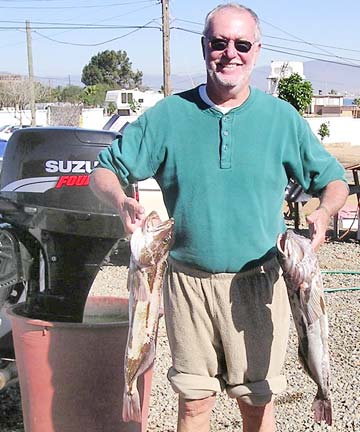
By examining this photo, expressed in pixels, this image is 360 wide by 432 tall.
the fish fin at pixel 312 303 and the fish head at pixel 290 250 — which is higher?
the fish head at pixel 290 250

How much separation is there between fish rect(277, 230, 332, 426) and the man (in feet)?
0.36

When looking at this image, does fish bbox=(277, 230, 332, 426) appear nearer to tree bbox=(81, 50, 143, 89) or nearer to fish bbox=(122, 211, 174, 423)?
fish bbox=(122, 211, 174, 423)

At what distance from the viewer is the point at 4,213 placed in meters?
4.14

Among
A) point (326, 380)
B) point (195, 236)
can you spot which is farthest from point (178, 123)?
point (326, 380)

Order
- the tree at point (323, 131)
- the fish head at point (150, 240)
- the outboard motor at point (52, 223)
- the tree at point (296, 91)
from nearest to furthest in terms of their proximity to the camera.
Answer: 1. the fish head at point (150, 240)
2. the outboard motor at point (52, 223)
3. the tree at point (296, 91)
4. the tree at point (323, 131)

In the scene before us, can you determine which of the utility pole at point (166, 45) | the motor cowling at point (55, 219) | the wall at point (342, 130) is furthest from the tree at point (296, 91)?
the motor cowling at point (55, 219)

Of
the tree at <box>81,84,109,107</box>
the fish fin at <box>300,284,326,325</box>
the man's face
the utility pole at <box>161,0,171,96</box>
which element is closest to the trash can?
the fish fin at <box>300,284,326,325</box>

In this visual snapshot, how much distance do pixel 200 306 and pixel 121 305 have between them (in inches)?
39.1

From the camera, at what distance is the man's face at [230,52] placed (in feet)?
9.50

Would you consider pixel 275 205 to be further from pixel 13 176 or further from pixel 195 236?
pixel 13 176

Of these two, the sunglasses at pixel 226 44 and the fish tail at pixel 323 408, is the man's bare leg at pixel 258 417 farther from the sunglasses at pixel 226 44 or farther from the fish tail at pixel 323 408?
the sunglasses at pixel 226 44

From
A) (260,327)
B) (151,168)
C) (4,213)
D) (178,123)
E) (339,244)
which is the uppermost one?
(178,123)

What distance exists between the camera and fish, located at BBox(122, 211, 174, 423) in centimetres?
270

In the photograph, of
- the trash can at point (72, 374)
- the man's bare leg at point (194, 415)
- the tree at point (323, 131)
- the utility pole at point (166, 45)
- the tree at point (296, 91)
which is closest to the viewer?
the man's bare leg at point (194, 415)
